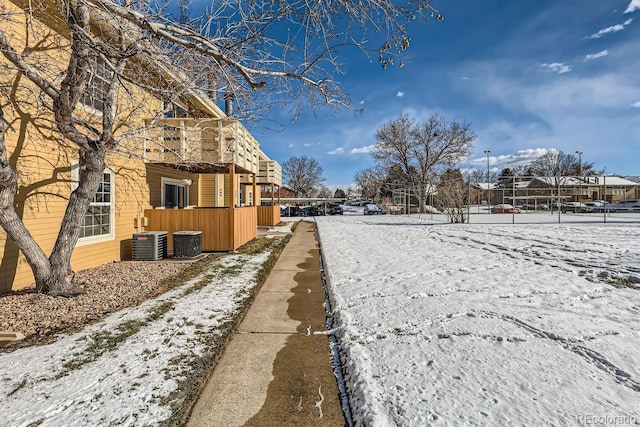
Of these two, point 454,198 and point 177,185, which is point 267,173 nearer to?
point 177,185

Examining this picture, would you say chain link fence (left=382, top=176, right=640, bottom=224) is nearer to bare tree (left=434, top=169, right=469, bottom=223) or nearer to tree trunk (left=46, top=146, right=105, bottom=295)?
bare tree (left=434, top=169, right=469, bottom=223)

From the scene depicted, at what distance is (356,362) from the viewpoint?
267 cm

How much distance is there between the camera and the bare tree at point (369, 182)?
55500 mm

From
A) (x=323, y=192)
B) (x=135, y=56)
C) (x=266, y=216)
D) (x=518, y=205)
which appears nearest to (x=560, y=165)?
(x=518, y=205)

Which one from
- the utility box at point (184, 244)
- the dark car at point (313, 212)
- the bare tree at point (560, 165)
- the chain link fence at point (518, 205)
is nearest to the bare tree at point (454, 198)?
the chain link fence at point (518, 205)

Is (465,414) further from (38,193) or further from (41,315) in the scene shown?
(38,193)

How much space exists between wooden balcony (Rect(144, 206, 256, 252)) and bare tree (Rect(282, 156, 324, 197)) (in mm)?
54881

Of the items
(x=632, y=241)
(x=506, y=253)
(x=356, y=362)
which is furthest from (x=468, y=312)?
(x=632, y=241)

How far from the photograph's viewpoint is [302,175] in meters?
64.4

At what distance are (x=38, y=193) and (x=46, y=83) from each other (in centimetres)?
215

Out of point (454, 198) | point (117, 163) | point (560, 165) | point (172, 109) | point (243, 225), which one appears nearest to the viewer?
point (172, 109)

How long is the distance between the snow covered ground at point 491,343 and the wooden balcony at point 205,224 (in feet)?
13.5

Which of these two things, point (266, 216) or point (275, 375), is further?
point (266, 216)

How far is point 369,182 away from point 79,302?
5830 centimetres
